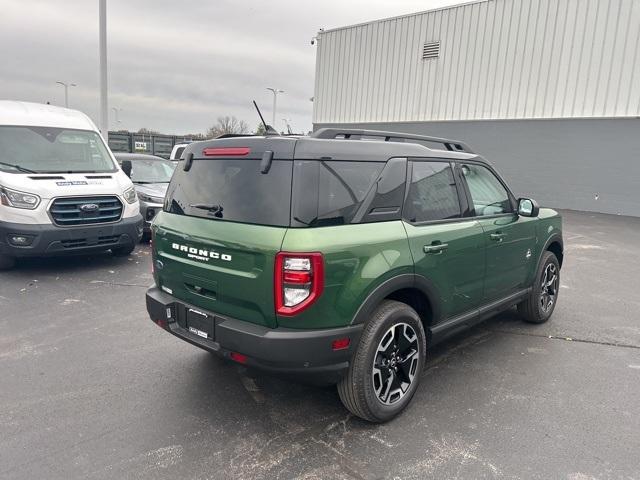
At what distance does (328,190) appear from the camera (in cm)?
285

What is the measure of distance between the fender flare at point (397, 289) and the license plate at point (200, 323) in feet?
2.99

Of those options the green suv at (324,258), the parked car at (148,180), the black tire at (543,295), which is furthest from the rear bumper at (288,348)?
the parked car at (148,180)

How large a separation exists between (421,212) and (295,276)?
1.22 metres

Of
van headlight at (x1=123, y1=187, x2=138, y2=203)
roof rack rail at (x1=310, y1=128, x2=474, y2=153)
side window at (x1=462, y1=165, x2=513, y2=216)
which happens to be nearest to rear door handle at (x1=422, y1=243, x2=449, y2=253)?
side window at (x1=462, y1=165, x2=513, y2=216)

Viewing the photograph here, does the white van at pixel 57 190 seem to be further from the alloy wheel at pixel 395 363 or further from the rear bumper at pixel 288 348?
the alloy wheel at pixel 395 363

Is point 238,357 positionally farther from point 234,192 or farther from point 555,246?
point 555,246

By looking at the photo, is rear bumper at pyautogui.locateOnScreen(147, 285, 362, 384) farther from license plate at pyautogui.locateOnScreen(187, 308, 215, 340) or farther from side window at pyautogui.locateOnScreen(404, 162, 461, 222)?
side window at pyautogui.locateOnScreen(404, 162, 461, 222)

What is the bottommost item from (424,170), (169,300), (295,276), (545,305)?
(545,305)

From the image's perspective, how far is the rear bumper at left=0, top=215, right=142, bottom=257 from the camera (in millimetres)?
6281

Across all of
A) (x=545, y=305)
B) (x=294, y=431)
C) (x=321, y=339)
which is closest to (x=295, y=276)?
(x=321, y=339)

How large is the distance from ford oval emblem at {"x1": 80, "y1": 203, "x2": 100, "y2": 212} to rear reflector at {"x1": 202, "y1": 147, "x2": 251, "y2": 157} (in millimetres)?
4159

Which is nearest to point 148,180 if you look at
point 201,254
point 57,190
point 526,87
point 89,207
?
point 89,207

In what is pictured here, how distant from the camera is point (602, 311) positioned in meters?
5.65

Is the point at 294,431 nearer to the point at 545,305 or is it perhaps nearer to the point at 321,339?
the point at 321,339
